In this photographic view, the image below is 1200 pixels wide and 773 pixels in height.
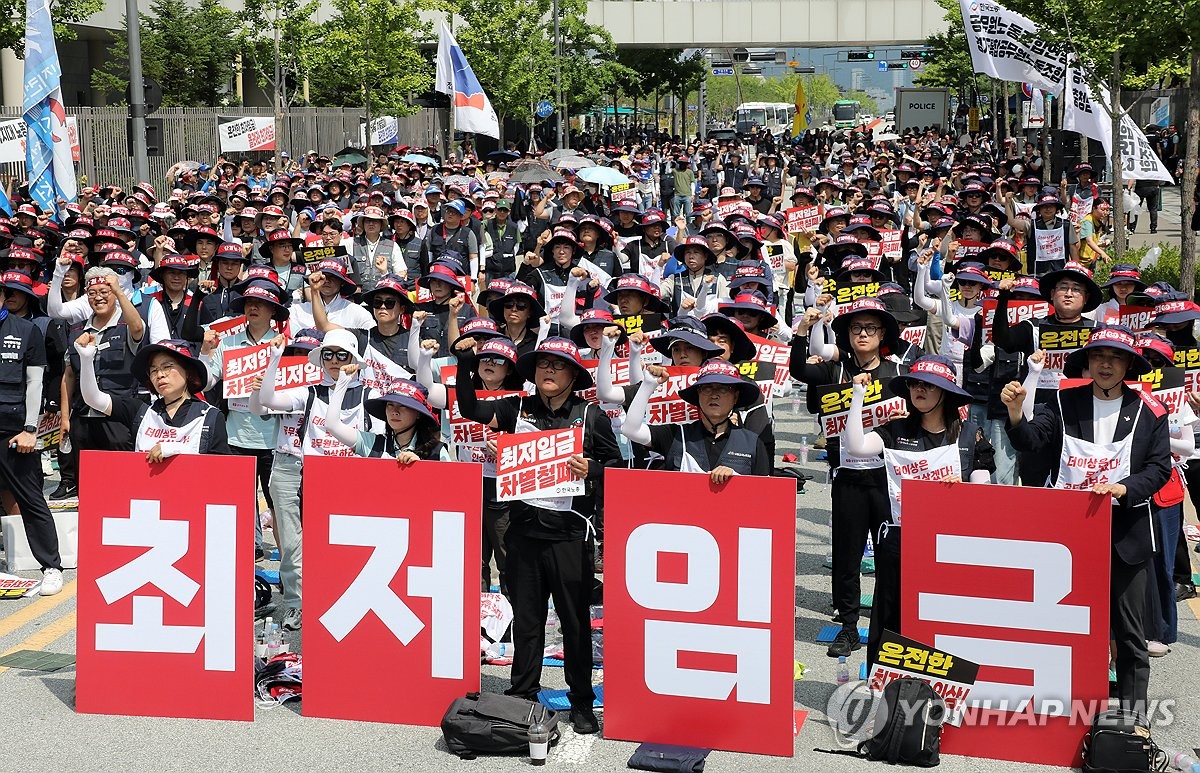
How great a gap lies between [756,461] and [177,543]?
9.47ft

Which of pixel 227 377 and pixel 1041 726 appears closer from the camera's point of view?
pixel 1041 726

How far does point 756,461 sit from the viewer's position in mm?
7359

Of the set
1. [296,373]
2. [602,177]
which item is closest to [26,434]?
[296,373]

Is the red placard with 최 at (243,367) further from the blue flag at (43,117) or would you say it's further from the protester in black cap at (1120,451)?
the blue flag at (43,117)

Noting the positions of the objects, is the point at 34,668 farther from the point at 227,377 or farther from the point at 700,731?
the point at 700,731

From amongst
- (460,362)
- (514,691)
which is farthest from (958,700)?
(460,362)

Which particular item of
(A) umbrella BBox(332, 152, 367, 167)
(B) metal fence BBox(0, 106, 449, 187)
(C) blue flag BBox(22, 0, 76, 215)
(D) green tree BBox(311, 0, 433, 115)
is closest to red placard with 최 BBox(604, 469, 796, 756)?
(C) blue flag BBox(22, 0, 76, 215)

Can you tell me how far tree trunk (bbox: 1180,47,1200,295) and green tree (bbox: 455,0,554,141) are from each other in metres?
28.9

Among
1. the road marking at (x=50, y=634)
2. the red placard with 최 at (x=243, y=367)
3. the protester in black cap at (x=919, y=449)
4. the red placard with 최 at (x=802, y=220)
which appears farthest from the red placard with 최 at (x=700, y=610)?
the red placard with 최 at (x=802, y=220)

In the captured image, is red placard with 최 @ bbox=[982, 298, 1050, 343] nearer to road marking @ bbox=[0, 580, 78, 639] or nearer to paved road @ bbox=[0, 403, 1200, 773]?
paved road @ bbox=[0, 403, 1200, 773]

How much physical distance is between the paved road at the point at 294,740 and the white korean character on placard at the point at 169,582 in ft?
0.82

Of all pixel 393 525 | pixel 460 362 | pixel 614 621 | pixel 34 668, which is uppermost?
pixel 460 362

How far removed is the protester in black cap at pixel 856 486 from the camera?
8273 millimetres

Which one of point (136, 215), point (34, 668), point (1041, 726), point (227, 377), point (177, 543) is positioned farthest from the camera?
point (136, 215)
